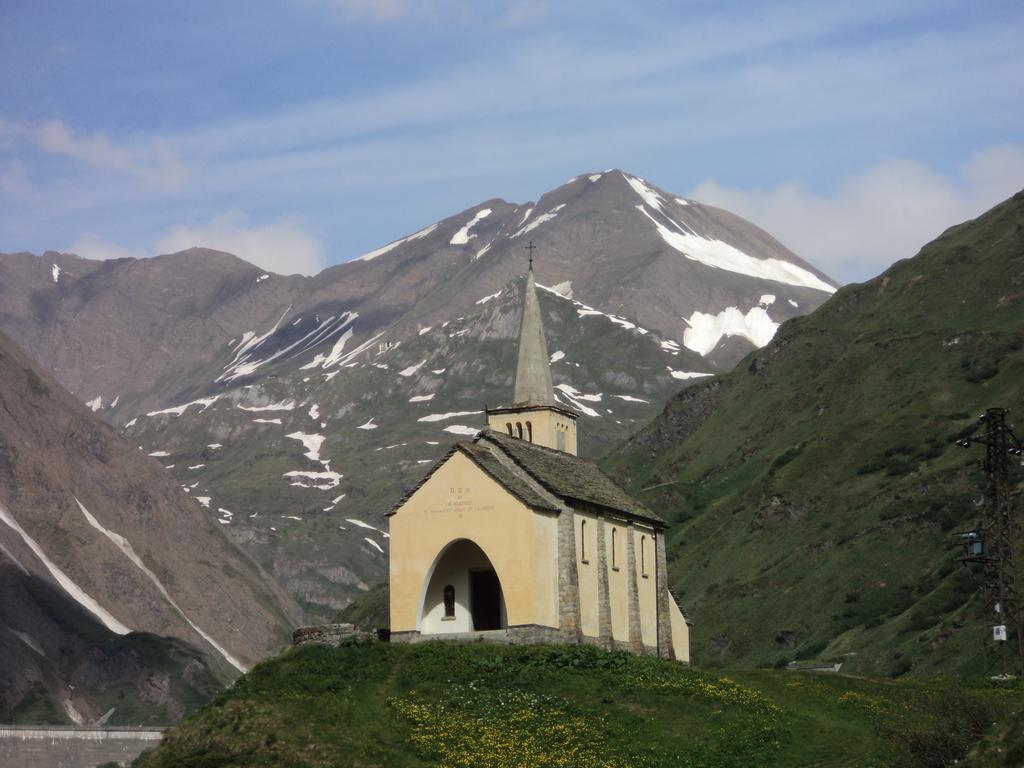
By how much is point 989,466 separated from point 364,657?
28337mm

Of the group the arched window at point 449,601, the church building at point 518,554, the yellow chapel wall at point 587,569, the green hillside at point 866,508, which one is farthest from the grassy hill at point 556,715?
the green hillside at point 866,508

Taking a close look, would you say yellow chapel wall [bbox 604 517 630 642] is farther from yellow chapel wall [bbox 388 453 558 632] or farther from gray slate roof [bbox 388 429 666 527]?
yellow chapel wall [bbox 388 453 558 632]

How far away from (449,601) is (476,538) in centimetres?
433

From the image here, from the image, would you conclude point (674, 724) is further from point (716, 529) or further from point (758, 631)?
point (716, 529)

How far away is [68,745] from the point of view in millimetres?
166625

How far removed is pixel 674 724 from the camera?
181 ft

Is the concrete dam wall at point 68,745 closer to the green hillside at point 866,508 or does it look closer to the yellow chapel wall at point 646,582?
the green hillside at point 866,508

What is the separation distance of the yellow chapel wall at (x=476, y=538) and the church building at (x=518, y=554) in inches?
1.7

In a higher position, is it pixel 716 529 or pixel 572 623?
pixel 716 529

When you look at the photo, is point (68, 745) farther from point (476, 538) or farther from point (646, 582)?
point (476, 538)

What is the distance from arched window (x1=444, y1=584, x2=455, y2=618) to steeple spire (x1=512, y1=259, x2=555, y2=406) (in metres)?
12.9

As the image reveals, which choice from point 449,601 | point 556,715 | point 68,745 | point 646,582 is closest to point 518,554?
point 449,601

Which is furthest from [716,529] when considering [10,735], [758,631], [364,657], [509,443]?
[364,657]

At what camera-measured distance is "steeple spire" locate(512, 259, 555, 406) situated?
3201 inches
